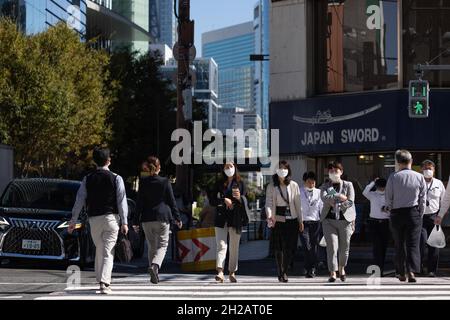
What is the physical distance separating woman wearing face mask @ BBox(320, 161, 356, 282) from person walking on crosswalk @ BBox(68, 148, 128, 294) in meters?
3.57

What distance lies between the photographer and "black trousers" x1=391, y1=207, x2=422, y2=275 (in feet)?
40.4

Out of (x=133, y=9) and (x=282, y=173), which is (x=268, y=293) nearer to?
(x=282, y=173)

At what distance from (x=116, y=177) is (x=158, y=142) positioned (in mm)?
33007

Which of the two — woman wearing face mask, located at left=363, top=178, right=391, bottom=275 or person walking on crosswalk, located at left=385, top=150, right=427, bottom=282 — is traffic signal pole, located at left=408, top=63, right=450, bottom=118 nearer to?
woman wearing face mask, located at left=363, top=178, right=391, bottom=275

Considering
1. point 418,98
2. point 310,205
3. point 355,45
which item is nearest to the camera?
point 310,205

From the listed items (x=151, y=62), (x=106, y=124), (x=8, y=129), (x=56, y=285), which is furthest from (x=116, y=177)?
(x=151, y=62)

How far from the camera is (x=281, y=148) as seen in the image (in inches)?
926

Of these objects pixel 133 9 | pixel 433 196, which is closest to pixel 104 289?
pixel 433 196

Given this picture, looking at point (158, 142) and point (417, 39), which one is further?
point (158, 142)

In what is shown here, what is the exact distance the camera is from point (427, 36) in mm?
22234

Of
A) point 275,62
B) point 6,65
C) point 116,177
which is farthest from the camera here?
point 6,65

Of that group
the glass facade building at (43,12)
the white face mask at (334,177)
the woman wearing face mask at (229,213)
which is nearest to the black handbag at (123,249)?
the woman wearing face mask at (229,213)

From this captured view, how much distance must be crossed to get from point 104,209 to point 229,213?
268 cm

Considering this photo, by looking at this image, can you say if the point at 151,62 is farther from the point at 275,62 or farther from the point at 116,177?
the point at 116,177
